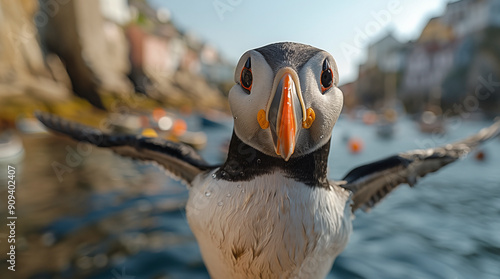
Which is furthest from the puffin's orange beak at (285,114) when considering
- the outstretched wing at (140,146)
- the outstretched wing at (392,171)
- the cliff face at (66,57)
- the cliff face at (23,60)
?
the cliff face at (23,60)

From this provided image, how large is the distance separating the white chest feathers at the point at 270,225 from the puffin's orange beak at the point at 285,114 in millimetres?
403

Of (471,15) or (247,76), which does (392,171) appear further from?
(471,15)

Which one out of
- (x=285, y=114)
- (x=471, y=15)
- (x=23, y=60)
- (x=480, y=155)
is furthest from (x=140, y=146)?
(x=471, y=15)

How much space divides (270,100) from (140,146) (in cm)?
196

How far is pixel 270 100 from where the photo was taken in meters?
1.50

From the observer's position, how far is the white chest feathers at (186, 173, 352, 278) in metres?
1.78

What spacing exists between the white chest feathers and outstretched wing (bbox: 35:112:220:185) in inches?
35.4

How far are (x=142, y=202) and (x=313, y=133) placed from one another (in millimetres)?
5129

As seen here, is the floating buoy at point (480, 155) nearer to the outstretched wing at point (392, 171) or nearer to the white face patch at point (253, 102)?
the outstretched wing at point (392, 171)

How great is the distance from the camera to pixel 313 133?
167 cm

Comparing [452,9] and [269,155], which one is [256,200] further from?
[452,9]

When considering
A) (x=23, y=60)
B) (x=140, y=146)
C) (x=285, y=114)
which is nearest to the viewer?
(x=285, y=114)

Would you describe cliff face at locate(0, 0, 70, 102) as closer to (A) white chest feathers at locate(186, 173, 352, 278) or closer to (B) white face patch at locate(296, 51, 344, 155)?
(A) white chest feathers at locate(186, 173, 352, 278)

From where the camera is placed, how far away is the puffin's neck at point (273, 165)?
1.77 meters
